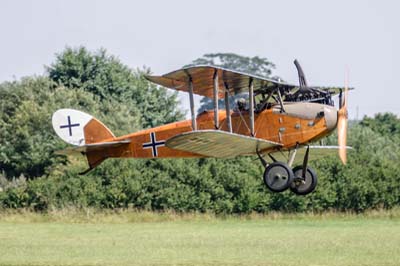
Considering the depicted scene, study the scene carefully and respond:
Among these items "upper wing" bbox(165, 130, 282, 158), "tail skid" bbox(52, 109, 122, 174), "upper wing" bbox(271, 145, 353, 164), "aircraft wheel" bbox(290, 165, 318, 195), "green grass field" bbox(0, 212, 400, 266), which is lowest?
"green grass field" bbox(0, 212, 400, 266)

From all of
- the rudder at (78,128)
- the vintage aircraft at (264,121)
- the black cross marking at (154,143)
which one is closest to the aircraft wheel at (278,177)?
the vintage aircraft at (264,121)

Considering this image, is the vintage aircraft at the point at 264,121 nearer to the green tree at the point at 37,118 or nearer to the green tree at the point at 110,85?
the green tree at the point at 37,118

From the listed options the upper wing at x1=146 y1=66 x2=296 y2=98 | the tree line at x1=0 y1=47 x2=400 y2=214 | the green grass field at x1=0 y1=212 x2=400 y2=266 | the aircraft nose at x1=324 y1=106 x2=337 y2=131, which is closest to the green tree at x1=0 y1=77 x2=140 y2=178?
the tree line at x1=0 y1=47 x2=400 y2=214

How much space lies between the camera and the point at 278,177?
22.7m

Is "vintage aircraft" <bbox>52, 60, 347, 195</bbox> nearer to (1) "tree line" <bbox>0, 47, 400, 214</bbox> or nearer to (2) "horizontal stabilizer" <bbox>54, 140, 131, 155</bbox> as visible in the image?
(2) "horizontal stabilizer" <bbox>54, 140, 131, 155</bbox>

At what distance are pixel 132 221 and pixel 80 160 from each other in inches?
260

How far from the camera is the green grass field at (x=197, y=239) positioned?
25.2 meters

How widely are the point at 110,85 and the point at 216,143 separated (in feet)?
125

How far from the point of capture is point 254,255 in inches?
1038

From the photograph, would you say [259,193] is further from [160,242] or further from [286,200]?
[160,242]

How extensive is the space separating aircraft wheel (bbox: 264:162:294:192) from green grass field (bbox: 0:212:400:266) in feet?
7.41

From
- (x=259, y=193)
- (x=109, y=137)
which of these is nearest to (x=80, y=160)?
(x=259, y=193)

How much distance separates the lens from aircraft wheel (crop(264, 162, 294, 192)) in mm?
22703

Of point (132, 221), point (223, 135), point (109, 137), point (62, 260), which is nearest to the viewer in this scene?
point (223, 135)
